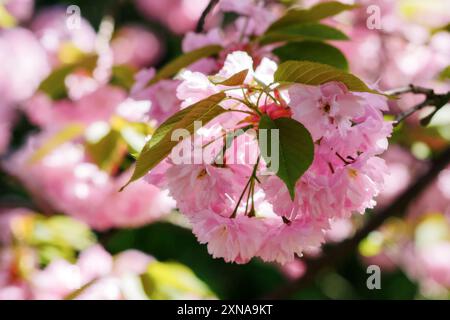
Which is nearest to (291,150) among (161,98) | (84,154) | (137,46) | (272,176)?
(272,176)

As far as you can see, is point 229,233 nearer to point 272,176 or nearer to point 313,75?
point 272,176

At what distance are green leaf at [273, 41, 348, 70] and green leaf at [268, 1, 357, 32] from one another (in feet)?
0.12

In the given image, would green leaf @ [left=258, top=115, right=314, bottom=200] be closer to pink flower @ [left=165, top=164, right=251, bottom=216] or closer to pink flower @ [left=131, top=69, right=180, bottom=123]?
pink flower @ [left=165, top=164, right=251, bottom=216]

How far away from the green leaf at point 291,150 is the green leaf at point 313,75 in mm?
55

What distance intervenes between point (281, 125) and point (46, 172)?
1.13 meters

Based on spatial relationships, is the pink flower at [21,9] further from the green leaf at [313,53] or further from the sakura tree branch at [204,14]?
the green leaf at [313,53]

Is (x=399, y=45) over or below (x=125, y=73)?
below

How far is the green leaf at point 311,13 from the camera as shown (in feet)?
3.49

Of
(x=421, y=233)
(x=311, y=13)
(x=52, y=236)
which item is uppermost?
(x=311, y=13)

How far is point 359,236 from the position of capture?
1.67m

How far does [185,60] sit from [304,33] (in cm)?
19

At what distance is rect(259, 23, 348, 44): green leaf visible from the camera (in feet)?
3.52
